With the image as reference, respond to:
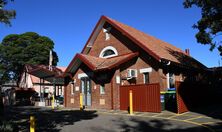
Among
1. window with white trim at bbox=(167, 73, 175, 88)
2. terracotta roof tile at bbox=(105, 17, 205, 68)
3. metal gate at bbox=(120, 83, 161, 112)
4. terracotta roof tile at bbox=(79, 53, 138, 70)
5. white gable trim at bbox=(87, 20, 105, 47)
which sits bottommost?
metal gate at bbox=(120, 83, 161, 112)

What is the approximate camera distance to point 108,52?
27391 mm

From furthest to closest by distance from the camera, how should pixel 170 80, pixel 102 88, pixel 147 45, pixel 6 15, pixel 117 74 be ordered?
A: pixel 102 88 < pixel 147 45 < pixel 170 80 < pixel 117 74 < pixel 6 15

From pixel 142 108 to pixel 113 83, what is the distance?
3742mm

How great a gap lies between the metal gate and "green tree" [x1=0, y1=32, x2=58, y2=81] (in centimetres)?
3781

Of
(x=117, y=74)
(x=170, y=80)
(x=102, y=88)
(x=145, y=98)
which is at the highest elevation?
(x=117, y=74)

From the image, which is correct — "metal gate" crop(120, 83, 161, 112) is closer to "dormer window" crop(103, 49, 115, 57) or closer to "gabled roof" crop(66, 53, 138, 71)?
"gabled roof" crop(66, 53, 138, 71)

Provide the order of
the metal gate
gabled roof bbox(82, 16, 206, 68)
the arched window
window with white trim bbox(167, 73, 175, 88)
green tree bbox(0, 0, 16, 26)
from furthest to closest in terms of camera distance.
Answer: the arched window → window with white trim bbox(167, 73, 175, 88) → gabled roof bbox(82, 16, 206, 68) → the metal gate → green tree bbox(0, 0, 16, 26)

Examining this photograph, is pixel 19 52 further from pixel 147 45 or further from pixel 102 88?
pixel 147 45

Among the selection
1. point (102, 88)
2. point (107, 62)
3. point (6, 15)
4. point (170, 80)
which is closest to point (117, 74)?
point (107, 62)

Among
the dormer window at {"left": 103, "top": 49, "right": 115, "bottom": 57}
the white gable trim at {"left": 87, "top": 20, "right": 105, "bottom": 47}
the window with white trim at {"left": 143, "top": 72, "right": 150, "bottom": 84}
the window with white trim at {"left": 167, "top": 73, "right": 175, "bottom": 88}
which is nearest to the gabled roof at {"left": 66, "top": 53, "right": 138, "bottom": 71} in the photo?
the window with white trim at {"left": 143, "top": 72, "right": 150, "bottom": 84}

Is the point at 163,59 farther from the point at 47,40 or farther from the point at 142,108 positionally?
the point at 47,40

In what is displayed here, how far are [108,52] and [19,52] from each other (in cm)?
3184

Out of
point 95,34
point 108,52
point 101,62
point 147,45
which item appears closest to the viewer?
point 147,45

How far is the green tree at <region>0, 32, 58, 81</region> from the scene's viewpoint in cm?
5347
